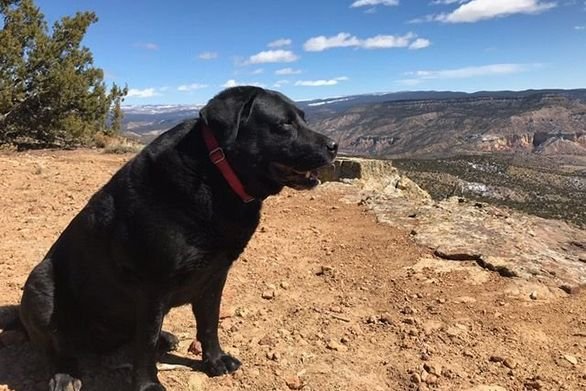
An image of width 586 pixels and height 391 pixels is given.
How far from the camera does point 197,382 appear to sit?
12.0 feet

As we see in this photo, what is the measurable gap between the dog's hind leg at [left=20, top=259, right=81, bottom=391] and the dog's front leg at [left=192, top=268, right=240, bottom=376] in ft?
2.66

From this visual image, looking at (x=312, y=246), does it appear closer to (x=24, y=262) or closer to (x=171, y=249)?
(x=24, y=262)

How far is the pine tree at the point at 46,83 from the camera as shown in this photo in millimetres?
14734

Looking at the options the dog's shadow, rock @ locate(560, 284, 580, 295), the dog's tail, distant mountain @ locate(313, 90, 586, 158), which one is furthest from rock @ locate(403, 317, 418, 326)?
distant mountain @ locate(313, 90, 586, 158)

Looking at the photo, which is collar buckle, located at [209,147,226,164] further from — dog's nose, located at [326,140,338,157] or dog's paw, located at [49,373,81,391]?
dog's paw, located at [49,373,81,391]

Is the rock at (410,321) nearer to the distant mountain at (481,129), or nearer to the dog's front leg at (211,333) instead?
the dog's front leg at (211,333)

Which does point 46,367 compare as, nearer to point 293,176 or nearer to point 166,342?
point 166,342

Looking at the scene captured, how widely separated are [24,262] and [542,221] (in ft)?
21.0

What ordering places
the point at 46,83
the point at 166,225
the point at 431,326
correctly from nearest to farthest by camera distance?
the point at 166,225 → the point at 431,326 → the point at 46,83

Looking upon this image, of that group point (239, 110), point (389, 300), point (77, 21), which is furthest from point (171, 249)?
point (77, 21)

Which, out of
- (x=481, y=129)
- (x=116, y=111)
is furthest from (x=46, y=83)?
(x=481, y=129)

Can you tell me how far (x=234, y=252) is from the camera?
3.26m

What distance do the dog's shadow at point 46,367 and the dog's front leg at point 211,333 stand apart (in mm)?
123

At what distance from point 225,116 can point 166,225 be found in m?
0.69
